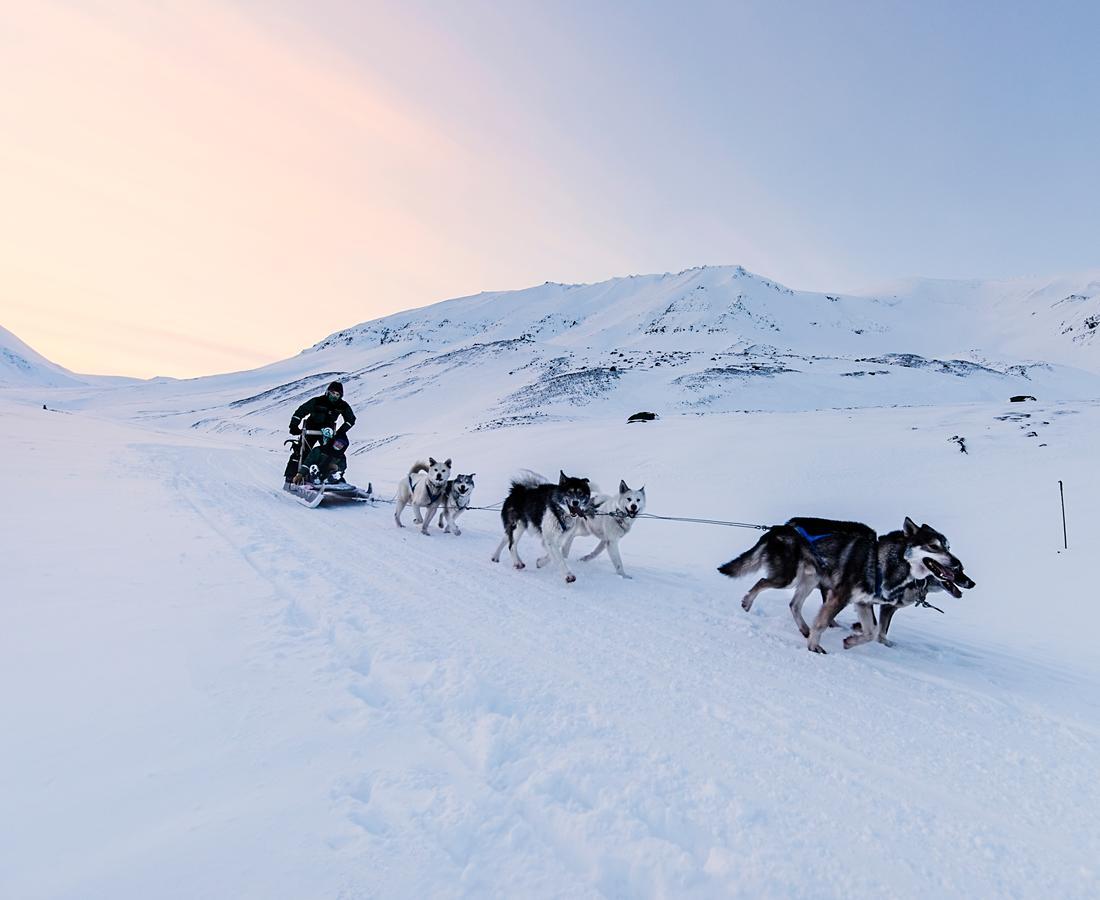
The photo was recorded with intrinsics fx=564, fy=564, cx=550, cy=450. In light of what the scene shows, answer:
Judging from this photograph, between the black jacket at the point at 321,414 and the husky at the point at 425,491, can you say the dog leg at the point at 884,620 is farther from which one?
the black jacket at the point at 321,414

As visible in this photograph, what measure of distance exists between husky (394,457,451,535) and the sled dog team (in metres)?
2.60

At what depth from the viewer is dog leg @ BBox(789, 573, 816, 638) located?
16.2 ft

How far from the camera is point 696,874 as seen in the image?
2.11 meters

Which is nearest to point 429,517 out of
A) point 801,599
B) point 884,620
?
point 801,599

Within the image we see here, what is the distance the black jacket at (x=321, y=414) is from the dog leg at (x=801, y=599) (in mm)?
9321

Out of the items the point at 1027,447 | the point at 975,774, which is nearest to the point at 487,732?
the point at 975,774

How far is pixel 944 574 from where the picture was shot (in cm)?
412

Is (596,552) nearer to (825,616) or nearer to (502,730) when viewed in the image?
(825,616)

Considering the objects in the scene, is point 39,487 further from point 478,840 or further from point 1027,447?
point 1027,447

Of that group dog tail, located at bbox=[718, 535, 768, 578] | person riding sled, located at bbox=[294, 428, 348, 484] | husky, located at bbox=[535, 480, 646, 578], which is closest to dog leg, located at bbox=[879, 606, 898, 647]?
dog tail, located at bbox=[718, 535, 768, 578]

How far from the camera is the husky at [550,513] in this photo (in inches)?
261

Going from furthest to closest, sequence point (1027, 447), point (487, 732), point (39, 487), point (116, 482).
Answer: point (1027, 447), point (116, 482), point (39, 487), point (487, 732)

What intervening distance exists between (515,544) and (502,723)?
4.22m

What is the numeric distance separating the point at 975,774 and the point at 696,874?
1.86m
